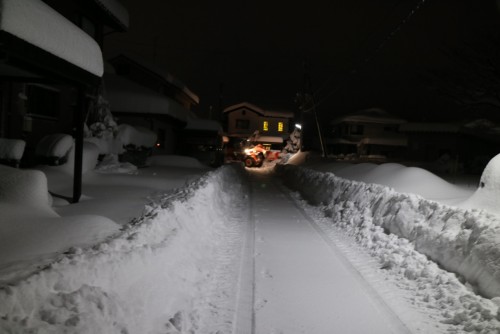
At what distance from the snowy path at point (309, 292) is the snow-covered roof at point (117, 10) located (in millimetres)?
12096

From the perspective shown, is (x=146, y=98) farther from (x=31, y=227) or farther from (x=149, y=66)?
(x=31, y=227)

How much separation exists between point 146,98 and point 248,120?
35.4m

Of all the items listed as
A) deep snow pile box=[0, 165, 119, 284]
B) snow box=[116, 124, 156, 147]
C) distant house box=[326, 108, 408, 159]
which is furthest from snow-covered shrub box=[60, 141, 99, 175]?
distant house box=[326, 108, 408, 159]

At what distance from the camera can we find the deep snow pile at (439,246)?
189 inches

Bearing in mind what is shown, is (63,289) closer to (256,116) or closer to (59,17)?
(59,17)

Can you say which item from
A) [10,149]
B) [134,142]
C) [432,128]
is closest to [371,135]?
[432,128]

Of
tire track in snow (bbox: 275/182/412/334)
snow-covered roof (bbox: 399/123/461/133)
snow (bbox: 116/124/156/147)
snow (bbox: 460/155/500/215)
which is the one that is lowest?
tire track in snow (bbox: 275/182/412/334)

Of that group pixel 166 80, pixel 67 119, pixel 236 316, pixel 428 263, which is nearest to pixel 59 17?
pixel 236 316

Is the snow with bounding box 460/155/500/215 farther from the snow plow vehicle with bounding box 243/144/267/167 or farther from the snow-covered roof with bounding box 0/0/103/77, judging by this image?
the snow plow vehicle with bounding box 243/144/267/167

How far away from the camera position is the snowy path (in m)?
4.56

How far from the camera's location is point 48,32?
22.2 ft

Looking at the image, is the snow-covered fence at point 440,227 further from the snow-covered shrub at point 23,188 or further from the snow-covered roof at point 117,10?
the snow-covered roof at point 117,10

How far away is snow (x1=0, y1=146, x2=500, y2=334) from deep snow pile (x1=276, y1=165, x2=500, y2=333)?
0.07ft

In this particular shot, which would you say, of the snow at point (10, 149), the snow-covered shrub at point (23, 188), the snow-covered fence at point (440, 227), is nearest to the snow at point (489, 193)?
the snow-covered fence at point (440, 227)
